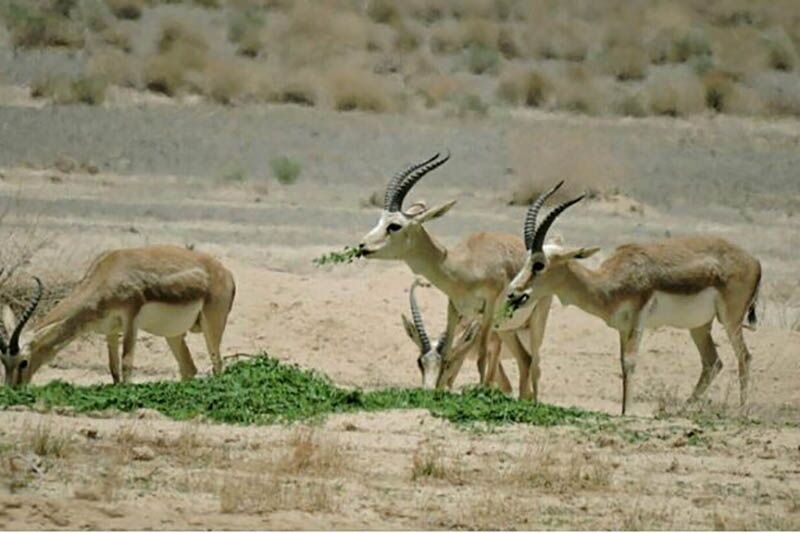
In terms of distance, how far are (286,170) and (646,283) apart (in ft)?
44.7

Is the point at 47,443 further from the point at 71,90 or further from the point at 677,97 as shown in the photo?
the point at 677,97

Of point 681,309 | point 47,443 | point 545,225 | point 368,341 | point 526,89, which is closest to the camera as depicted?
point 47,443

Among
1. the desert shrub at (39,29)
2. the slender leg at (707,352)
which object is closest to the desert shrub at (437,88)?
the desert shrub at (39,29)

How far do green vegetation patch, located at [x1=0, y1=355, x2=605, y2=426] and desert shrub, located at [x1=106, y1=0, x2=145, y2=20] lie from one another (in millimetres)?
29313

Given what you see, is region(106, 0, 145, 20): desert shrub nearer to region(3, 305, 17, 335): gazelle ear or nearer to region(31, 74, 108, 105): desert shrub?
region(31, 74, 108, 105): desert shrub

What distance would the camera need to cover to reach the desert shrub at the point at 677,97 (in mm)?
37938

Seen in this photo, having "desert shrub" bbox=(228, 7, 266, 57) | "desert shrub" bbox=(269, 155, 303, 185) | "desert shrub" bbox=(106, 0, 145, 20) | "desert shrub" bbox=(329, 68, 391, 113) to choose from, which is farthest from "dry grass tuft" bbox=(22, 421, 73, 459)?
"desert shrub" bbox=(106, 0, 145, 20)

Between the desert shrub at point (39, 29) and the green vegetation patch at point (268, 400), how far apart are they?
25.1 meters

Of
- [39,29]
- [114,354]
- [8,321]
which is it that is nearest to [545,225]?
[114,354]

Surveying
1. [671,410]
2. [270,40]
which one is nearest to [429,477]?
[671,410]

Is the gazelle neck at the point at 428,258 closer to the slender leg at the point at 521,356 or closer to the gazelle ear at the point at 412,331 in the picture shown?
the gazelle ear at the point at 412,331

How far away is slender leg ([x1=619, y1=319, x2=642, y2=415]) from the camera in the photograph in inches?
674

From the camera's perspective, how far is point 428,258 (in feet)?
59.4

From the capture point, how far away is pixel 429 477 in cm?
1254
